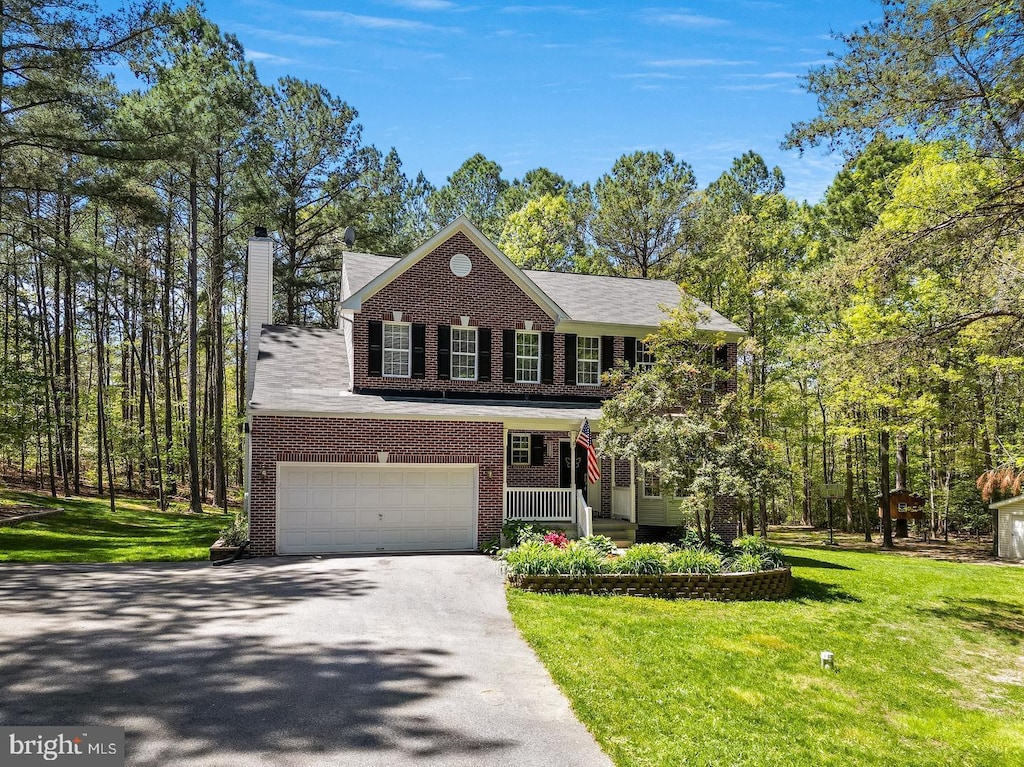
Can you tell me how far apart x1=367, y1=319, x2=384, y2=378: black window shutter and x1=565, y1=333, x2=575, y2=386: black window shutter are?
17.2 feet

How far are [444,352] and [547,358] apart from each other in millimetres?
3014

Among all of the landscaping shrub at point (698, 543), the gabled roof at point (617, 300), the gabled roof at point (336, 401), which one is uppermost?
the gabled roof at point (617, 300)

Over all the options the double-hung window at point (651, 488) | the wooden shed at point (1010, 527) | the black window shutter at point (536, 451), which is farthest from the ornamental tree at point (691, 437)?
the wooden shed at point (1010, 527)

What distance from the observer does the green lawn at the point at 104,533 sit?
1512 centimetres

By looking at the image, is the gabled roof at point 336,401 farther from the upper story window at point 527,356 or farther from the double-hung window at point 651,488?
the double-hung window at point 651,488

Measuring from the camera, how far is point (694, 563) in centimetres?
1276

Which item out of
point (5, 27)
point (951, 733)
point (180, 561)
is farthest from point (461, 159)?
point (951, 733)

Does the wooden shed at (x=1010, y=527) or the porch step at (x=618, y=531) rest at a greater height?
the porch step at (x=618, y=531)

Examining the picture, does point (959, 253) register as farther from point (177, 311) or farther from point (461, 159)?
point (177, 311)

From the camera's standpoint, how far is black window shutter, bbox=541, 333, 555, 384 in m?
19.0

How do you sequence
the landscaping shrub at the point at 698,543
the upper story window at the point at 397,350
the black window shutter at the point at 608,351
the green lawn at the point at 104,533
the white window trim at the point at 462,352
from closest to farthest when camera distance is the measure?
the landscaping shrub at the point at 698,543 < the green lawn at the point at 104,533 < the upper story window at the point at 397,350 < the white window trim at the point at 462,352 < the black window shutter at the point at 608,351

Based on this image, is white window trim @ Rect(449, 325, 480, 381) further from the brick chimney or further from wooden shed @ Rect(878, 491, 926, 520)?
wooden shed @ Rect(878, 491, 926, 520)

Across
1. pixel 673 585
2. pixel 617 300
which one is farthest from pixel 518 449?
pixel 673 585

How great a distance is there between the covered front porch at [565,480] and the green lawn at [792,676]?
16.9 ft
